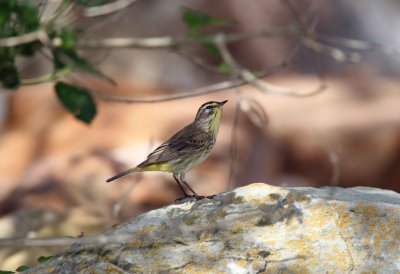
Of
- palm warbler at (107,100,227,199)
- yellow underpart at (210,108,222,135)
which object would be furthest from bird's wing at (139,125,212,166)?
yellow underpart at (210,108,222,135)

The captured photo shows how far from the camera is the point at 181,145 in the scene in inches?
231

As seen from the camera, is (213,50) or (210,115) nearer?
(210,115)

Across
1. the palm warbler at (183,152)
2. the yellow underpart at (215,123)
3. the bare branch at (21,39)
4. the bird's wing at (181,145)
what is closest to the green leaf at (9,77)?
the bare branch at (21,39)

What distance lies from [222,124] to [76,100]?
5.31 metres

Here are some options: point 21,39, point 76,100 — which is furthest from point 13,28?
point 76,100

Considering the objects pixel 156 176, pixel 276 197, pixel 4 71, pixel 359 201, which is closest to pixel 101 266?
pixel 276 197

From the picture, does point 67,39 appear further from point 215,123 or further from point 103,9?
point 103,9

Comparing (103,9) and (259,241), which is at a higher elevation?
(103,9)

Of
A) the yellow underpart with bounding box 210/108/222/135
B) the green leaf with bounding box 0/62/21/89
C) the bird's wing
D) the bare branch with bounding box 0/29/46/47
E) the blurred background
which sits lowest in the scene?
the blurred background

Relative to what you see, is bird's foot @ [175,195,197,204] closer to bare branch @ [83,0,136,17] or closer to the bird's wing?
the bird's wing

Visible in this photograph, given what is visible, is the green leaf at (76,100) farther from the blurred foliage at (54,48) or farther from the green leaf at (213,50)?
the green leaf at (213,50)

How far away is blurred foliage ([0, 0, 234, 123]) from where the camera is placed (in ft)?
20.7

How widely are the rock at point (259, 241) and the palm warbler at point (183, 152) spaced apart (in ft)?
3.48

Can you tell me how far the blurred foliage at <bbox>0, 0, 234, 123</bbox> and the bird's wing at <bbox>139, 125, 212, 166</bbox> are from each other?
0.71 metres
